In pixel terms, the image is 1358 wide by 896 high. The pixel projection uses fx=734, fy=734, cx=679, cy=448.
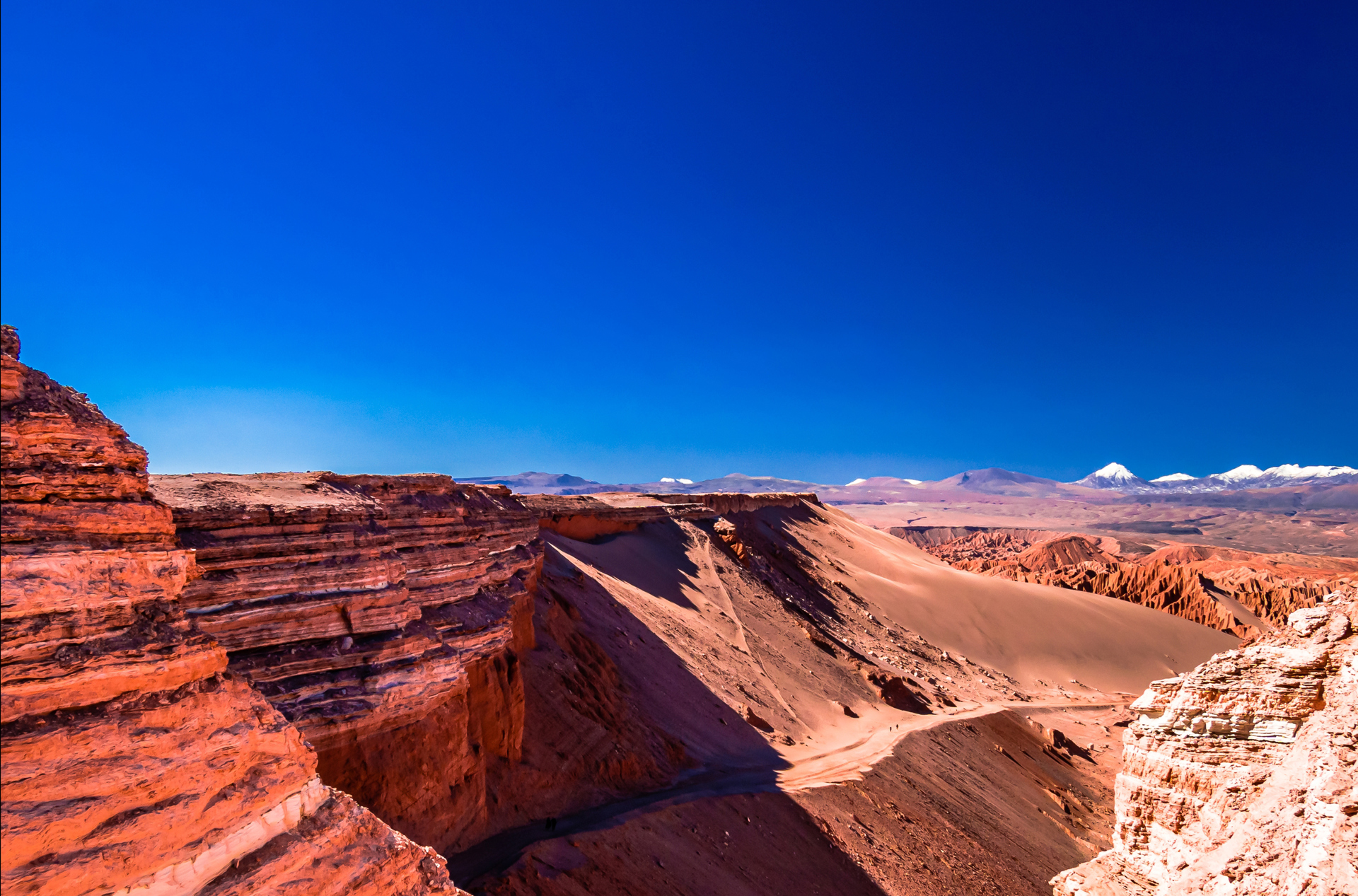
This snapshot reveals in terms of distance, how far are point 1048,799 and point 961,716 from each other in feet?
14.1

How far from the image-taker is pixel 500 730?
12.0 meters

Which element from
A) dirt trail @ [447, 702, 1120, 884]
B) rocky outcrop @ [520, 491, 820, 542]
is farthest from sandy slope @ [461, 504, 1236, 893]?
rocky outcrop @ [520, 491, 820, 542]

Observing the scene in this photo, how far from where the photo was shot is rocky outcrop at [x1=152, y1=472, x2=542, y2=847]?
26.9 feet

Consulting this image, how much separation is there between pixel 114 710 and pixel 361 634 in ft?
16.3

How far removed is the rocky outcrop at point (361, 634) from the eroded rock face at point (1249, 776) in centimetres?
879

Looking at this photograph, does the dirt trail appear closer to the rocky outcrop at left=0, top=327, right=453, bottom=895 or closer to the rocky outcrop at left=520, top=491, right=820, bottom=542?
the rocky outcrop at left=0, top=327, right=453, bottom=895

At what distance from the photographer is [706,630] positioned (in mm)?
26938

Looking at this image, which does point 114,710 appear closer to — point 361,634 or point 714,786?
point 361,634

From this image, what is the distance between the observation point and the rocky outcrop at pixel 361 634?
821 centimetres

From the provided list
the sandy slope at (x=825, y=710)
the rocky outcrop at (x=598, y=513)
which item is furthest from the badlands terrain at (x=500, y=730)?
the rocky outcrop at (x=598, y=513)

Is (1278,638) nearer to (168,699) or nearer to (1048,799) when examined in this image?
(168,699)

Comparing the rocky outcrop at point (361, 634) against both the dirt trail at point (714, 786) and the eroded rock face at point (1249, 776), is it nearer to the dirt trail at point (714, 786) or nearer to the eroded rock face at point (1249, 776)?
the dirt trail at point (714, 786)

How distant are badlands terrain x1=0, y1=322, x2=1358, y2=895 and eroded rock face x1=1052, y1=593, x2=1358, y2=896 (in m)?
0.04

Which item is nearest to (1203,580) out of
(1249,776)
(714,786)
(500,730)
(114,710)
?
(714,786)
